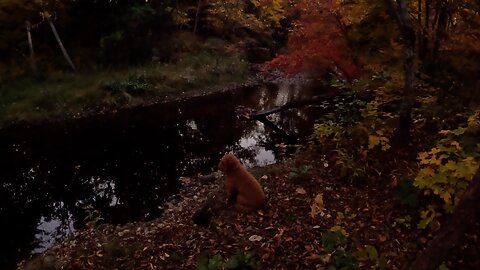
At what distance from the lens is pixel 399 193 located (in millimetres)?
6688

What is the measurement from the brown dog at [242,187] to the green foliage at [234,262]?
1.51 meters

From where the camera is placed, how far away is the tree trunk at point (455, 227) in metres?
3.75

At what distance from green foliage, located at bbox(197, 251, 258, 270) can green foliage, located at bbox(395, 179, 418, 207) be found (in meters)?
2.72

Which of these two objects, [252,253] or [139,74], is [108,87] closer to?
[139,74]

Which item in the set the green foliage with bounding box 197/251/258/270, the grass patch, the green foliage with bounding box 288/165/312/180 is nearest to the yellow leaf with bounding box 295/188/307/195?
the green foliage with bounding box 288/165/312/180

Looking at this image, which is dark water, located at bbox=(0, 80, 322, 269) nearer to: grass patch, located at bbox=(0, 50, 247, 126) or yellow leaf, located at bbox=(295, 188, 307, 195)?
grass patch, located at bbox=(0, 50, 247, 126)

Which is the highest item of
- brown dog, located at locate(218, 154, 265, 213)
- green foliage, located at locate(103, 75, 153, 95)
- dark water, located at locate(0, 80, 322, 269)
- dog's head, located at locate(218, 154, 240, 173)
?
dog's head, located at locate(218, 154, 240, 173)

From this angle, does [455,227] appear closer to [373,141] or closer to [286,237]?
[286,237]

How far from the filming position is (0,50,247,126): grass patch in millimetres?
21078

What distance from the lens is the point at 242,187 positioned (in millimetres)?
8219

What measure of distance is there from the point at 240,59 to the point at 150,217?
21.9m

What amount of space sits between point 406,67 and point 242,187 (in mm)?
4001

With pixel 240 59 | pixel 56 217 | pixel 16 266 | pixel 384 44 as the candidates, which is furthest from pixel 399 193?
pixel 240 59

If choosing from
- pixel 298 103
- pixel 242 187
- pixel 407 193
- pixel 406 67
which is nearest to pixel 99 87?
pixel 298 103
